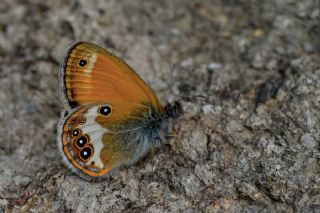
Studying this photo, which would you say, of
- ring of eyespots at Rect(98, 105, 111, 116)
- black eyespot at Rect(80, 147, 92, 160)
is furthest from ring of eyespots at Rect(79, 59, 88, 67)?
black eyespot at Rect(80, 147, 92, 160)

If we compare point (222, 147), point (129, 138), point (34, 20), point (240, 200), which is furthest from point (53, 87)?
point (240, 200)

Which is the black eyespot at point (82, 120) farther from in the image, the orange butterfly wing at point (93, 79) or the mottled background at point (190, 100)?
the mottled background at point (190, 100)

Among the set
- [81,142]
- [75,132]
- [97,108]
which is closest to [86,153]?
[81,142]

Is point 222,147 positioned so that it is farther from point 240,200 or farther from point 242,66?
point 242,66

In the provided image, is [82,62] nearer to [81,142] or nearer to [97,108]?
→ [97,108]

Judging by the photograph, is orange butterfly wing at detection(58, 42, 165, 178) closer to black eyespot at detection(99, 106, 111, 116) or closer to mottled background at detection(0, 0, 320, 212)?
black eyespot at detection(99, 106, 111, 116)

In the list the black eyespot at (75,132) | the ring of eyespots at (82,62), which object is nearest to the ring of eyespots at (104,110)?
the black eyespot at (75,132)
